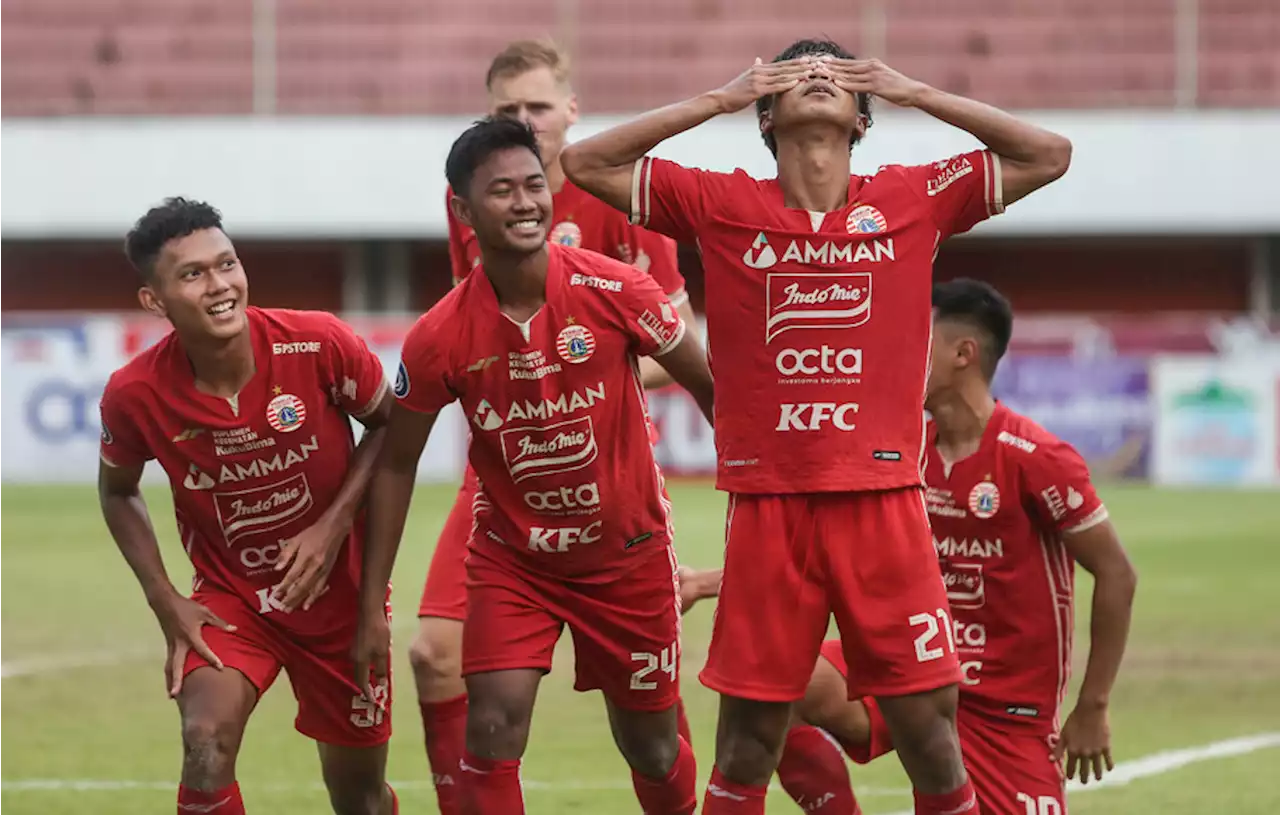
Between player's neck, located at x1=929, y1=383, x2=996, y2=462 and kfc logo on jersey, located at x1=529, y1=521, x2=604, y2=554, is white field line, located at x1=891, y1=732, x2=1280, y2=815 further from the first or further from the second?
kfc logo on jersey, located at x1=529, y1=521, x2=604, y2=554

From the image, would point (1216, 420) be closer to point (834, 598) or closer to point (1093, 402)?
point (1093, 402)

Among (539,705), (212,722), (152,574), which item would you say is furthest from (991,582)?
(539,705)

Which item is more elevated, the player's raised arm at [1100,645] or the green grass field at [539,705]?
the player's raised arm at [1100,645]

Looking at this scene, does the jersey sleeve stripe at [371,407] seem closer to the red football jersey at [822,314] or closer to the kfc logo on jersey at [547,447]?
the kfc logo on jersey at [547,447]

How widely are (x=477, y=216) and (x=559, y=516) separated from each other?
87 centimetres

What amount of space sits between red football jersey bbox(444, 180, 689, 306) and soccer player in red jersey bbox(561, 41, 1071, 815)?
62.8 inches

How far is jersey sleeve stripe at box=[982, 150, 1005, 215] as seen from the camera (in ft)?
15.9

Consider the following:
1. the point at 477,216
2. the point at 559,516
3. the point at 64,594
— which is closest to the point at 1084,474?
the point at 559,516

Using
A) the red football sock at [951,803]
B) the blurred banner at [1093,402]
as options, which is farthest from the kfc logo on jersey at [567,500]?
the blurred banner at [1093,402]

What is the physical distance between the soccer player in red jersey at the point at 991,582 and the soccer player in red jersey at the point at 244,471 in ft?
4.46

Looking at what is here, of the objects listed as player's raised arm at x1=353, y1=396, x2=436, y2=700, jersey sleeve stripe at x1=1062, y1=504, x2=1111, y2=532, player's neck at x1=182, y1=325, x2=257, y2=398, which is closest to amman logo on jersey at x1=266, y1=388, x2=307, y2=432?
player's neck at x1=182, y1=325, x2=257, y2=398

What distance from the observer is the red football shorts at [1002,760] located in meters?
5.75

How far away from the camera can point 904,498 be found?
189 inches

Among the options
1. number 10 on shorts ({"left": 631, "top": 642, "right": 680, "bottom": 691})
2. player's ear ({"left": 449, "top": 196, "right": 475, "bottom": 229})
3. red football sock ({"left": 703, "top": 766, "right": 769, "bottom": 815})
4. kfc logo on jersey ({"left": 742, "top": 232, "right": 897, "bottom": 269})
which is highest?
player's ear ({"left": 449, "top": 196, "right": 475, "bottom": 229})
